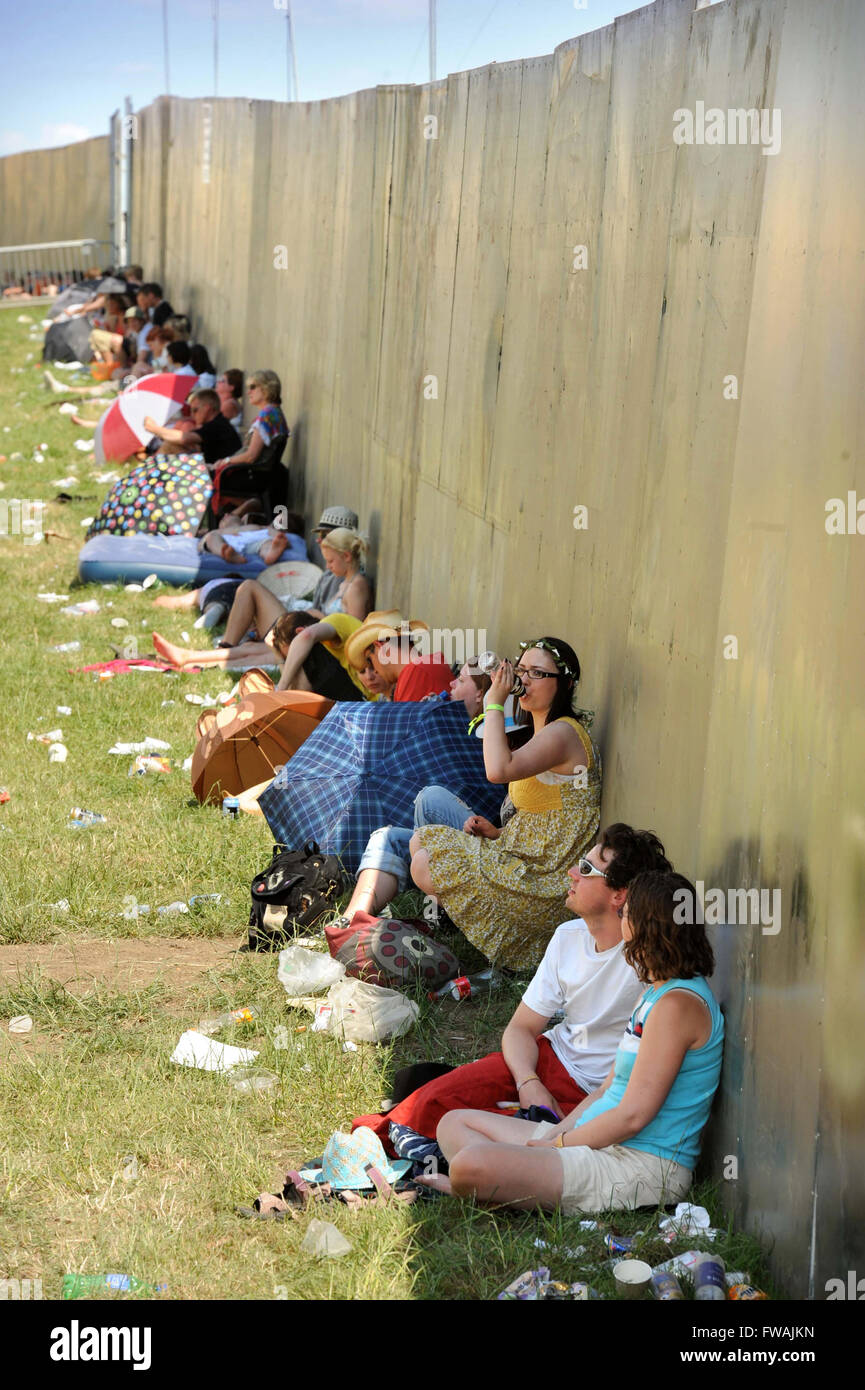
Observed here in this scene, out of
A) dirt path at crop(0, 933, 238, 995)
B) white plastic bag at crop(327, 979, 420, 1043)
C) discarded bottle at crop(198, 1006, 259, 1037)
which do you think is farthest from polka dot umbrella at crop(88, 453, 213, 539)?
white plastic bag at crop(327, 979, 420, 1043)

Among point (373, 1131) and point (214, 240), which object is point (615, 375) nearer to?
point (373, 1131)

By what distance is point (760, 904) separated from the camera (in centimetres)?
350

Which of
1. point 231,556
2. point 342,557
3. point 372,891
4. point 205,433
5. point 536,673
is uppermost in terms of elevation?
point 205,433

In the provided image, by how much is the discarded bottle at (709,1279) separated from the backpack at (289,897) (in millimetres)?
2563

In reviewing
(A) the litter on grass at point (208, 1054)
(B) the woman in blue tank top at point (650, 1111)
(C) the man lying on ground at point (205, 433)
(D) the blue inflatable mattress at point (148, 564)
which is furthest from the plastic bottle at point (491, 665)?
(C) the man lying on ground at point (205, 433)

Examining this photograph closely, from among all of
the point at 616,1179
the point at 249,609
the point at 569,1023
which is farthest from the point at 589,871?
the point at 249,609

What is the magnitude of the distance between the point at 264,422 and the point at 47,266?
24942 mm

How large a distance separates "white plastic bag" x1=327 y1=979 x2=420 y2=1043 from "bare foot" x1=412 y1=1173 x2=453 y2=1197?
95cm

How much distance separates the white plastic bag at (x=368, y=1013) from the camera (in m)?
4.89

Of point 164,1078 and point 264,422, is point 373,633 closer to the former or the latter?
point 164,1078

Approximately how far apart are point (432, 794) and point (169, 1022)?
1.54 metres

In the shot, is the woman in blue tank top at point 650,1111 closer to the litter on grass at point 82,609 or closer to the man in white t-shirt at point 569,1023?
the man in white t-shirt at point 569,1023

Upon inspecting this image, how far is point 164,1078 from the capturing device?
15.0 ft
